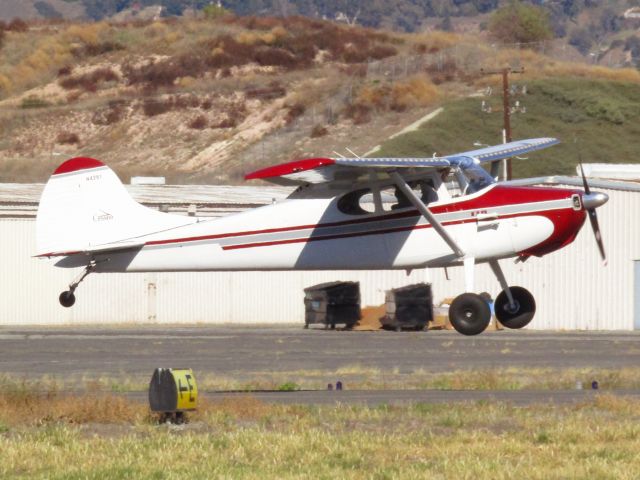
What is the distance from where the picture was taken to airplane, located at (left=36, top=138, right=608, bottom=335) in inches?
813

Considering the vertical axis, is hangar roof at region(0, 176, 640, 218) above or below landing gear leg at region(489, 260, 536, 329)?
above

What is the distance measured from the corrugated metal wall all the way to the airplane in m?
26.3

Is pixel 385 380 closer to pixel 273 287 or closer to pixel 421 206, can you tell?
pixel 421 206

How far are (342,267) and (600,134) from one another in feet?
213

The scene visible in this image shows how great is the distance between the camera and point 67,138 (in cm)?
9119

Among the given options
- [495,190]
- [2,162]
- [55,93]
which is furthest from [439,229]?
[55,93]

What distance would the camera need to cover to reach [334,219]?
21.2 meters

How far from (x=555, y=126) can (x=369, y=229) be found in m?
65.7

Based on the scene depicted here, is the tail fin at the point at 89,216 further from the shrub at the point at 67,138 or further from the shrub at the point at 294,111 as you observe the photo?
the shrub at the point at 67,138

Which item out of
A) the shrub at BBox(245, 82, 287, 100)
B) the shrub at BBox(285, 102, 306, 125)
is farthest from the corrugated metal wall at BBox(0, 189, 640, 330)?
the shrub at BBox(245, 82, 287, 100)

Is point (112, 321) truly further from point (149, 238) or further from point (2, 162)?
point (2, 162)

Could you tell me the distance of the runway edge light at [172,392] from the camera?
765 inches

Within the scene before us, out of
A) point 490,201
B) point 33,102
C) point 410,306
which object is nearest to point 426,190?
point 490,201

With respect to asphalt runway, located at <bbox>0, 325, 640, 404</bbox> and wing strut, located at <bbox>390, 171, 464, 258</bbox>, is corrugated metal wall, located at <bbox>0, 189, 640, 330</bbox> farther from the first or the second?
wing strut, located at <bbox>390, 171, 464, 258</bbox>
